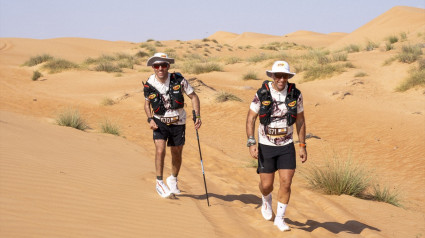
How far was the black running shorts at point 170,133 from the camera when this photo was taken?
5652 mm

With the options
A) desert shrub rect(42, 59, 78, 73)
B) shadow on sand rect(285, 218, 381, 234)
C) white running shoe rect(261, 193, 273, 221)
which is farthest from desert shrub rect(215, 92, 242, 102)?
desert shrub rect(42, 59, 78, 73)

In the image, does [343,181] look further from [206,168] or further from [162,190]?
[162,190]

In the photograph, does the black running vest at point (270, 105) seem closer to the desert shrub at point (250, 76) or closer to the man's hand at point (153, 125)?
the man's hand at point (153, 125)

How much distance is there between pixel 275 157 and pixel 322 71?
17.6 metres

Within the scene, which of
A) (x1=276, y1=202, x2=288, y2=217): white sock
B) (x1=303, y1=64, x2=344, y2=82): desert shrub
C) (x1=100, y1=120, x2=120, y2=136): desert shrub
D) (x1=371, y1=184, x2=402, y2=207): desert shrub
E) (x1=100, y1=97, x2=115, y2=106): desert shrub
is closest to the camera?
(x1=276, y1=202, x2=288, y2=217): white sock

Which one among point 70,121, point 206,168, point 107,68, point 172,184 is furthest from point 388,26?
point 172,184

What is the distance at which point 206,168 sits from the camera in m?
8.95

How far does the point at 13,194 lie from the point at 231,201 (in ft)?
9.98

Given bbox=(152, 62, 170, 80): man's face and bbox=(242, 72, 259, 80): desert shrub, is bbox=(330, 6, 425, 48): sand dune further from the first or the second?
bbox=(152, 62, 170, 80): man's face

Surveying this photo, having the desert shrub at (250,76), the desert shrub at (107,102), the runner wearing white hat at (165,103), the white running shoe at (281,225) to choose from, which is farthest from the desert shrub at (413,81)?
the white running shoe at (281,225)

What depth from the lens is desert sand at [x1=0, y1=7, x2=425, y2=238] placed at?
4.70m

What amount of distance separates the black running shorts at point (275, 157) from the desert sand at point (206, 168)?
81cm

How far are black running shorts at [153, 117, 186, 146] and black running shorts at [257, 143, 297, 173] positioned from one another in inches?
48.2

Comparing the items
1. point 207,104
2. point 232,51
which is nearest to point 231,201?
point 207,104
